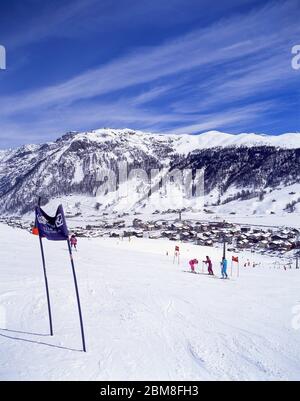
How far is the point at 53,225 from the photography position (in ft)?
37.0

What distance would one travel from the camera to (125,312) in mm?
14711

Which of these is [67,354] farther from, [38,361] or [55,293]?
[55,293]

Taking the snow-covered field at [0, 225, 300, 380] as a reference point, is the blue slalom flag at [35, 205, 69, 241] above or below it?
above

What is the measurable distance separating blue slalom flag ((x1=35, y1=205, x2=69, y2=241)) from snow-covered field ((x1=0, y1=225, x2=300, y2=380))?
337cm

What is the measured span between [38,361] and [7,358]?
94 cm

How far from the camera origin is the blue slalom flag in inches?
427

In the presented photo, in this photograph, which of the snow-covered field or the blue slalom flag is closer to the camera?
the snow-covered field

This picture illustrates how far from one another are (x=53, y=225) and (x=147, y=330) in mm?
4849

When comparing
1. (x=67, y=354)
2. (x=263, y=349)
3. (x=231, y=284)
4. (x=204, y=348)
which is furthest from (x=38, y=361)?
(x=231, y=284)

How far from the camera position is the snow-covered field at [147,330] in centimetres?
999

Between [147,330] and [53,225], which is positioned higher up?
[53,225]

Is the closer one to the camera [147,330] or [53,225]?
[53,225]

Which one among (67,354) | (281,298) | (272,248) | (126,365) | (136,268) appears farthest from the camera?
(272,248)

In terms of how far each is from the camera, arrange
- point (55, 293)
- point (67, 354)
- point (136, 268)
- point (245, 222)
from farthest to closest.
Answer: point (245, 222)
point (136, 268)
point (55, 293)
point (67, 354)
